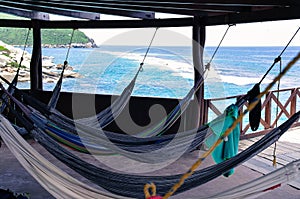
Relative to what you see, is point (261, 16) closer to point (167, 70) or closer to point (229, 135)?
point (229, 135)

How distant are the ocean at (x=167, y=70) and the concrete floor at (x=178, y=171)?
1565cm

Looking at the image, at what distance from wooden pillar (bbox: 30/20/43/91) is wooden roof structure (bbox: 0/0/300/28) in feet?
0.40

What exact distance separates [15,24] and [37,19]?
263 millimetres

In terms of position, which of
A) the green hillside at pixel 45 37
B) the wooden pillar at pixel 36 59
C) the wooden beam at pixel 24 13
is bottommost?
the wooden pillar at pixel 36 59

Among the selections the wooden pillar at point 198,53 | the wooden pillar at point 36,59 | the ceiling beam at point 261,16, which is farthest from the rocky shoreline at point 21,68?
the ceiling beam at point 261,16

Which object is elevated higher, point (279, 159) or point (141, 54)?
point (141, 54)

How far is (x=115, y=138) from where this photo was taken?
276 cm

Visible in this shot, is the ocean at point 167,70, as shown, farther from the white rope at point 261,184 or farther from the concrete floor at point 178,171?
the white rope at point 261,184

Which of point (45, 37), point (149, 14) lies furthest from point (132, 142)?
point (45, 37)

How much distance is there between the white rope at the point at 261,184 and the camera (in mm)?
1617

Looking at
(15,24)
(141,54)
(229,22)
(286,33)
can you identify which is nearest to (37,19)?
(15,24)

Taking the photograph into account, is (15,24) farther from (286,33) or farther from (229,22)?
(286,33)

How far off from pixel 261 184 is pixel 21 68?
1612cm

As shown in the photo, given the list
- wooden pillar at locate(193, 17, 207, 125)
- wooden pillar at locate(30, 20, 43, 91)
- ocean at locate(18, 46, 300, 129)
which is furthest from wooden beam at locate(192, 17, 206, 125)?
ocean at locate(18, 46, 300, 129)
